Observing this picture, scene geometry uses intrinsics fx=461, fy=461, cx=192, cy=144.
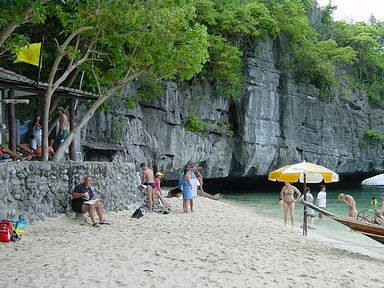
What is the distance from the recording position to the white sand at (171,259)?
20.8ft

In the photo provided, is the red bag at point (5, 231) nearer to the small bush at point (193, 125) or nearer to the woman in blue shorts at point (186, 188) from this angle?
the woman in blue shorts at point (186, 188)

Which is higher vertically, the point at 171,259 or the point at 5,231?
the point at 5,231

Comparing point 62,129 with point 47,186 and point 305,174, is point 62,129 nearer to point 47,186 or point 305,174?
point 47,186

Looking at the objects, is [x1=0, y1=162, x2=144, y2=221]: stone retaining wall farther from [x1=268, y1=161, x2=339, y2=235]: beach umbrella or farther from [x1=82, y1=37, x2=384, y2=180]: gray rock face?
[x1=82, y1=37, x2=384, y2=180]: gray rock face

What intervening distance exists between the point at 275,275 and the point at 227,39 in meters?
24.8

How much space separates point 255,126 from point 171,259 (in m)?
24.8

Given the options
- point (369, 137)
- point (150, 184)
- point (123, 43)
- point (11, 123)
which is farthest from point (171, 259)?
point (369, 137)

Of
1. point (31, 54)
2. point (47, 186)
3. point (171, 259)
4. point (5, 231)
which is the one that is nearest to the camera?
point (171, 259)

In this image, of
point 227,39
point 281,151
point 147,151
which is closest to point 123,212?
point 147,151

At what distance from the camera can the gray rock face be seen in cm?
2642

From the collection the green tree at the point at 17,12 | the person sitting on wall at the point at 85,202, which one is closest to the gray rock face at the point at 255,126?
the person sitting on wall at the point at 85,202

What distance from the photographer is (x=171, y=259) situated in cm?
757

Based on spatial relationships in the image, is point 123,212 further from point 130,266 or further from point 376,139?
point 376,139

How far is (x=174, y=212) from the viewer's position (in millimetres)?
14656
